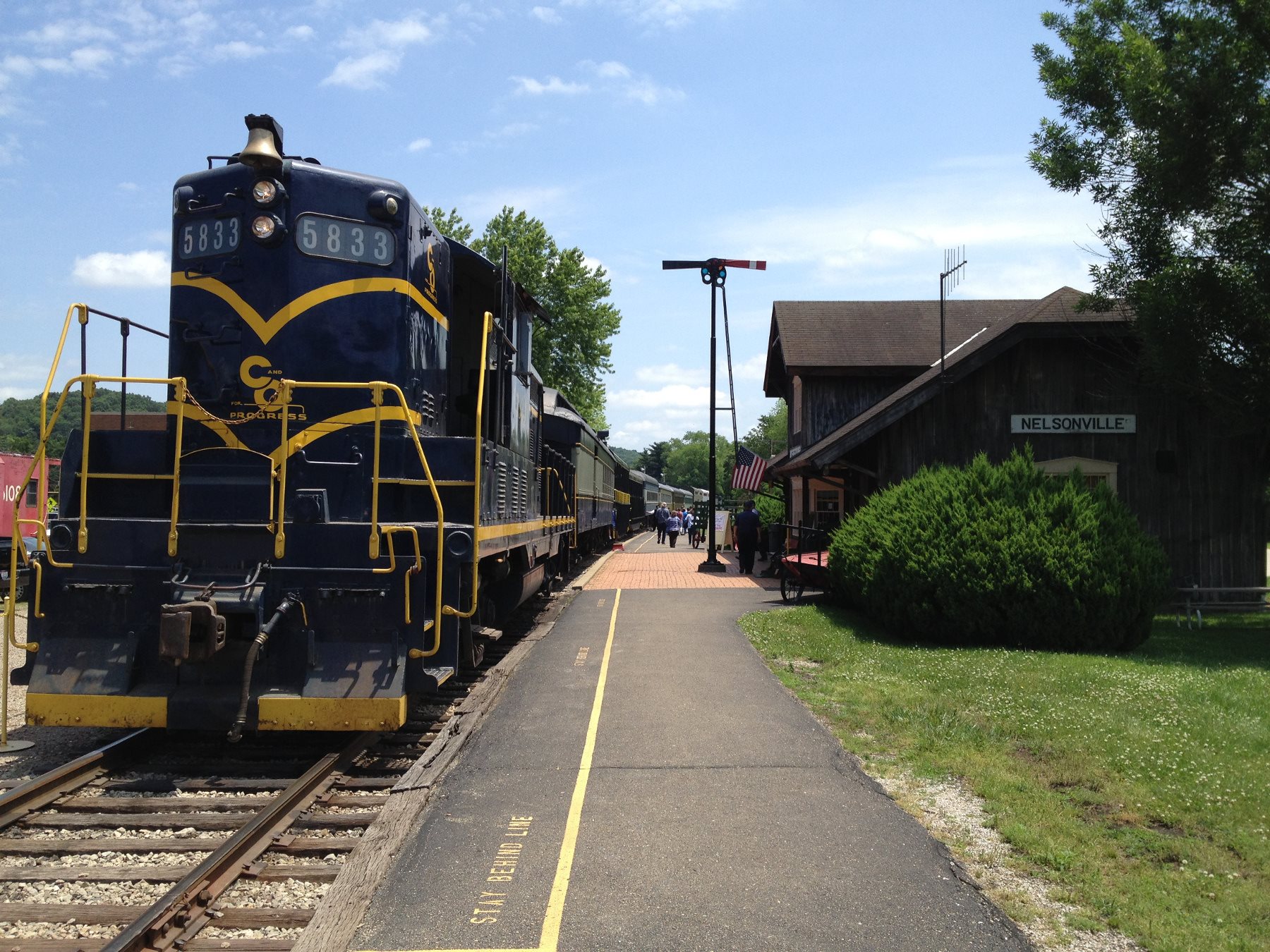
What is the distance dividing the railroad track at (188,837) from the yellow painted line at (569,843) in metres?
1.07

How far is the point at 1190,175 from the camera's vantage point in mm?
14070

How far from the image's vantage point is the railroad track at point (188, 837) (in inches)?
164

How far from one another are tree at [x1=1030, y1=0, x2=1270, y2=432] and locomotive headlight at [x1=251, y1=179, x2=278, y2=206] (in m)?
12.5

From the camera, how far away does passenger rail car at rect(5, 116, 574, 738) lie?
623cm

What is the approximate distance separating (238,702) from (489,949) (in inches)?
A: 117

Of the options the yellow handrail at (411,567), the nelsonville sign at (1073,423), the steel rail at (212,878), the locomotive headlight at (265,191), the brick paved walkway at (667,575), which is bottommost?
the steel rail at (212,878)

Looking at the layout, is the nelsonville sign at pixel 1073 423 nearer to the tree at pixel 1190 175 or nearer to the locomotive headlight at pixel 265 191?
the tree at pixel 1190 175

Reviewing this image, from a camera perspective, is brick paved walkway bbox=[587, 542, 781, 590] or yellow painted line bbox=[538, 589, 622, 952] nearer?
yellow painted line bbox=[538, 589, 622, 952]

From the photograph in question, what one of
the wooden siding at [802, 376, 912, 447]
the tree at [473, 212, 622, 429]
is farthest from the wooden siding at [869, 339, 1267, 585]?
the tree at [473, 212, 622, 429]

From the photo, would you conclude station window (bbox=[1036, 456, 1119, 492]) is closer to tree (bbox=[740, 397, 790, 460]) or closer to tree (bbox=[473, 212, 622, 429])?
tree (bbox=[473, 212, 622, 429])

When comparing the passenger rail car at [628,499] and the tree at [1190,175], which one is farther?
the passenger rail car at [628,499]

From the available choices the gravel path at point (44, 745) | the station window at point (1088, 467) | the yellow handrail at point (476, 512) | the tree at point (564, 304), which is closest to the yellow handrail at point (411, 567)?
the yellow handrail at point (476, 512)

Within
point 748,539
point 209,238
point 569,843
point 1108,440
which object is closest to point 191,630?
point 569,843

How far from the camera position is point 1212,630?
14719mm
